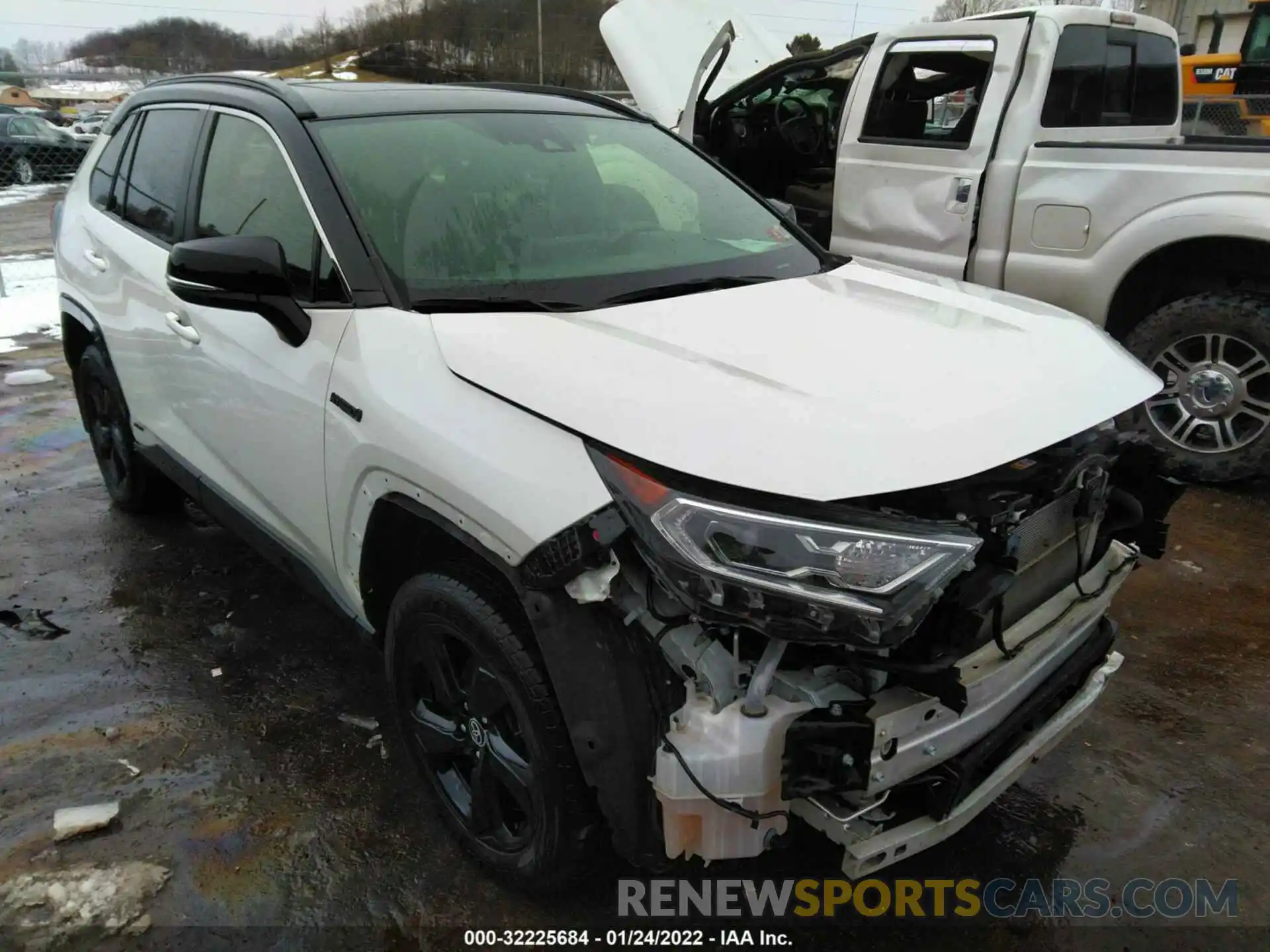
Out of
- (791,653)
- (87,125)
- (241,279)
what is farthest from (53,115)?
(791,653)

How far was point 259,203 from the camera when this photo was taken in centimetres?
278

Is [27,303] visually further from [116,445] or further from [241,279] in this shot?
[241,279]

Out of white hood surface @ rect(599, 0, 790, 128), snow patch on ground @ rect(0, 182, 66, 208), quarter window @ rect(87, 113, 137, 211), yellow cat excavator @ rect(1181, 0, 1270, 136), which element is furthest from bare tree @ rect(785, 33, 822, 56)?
snow patch on ground @ rect(0, 182, 66, 208)

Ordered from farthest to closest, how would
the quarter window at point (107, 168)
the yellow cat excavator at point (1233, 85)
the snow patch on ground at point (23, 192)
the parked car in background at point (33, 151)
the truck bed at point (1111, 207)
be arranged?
1. the parked car in background at point (33, 151)
2. the snow patch on ground at point (23, 192)
3. the yellow cat excavator at point (1233, 85)
4. the truck bed at point (1111, 207)
5. the quarter window at point (107, 168)

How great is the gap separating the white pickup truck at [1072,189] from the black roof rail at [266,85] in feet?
10.00

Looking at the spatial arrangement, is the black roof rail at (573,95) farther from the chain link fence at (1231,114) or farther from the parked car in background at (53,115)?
the parked car in background at (53,115)

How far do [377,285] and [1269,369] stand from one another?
419 centimetres

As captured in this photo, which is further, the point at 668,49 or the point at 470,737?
the point at 668,49

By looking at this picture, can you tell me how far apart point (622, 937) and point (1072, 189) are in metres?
4.14

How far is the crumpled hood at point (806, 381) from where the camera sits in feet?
5.68

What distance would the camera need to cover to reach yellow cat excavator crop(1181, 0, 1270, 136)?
10.8 metres

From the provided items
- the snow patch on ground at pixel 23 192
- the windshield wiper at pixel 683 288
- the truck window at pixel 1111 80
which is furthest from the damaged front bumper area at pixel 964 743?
the snow patch on ground at pixel 23 192

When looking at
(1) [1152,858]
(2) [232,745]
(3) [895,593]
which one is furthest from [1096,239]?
(2) [232,745]

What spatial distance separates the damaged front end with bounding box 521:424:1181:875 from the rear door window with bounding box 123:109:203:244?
92.0 inches
